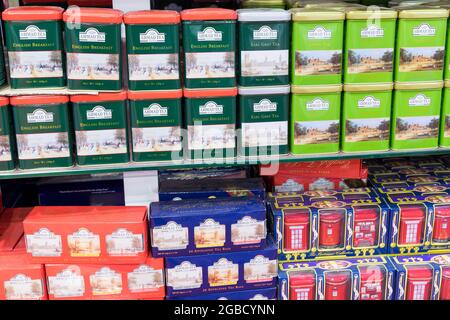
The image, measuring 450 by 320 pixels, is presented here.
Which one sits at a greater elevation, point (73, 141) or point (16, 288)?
point (73, 141)

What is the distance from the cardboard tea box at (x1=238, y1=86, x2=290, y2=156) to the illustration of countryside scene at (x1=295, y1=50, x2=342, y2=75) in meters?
0.10

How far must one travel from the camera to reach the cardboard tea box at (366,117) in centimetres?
210

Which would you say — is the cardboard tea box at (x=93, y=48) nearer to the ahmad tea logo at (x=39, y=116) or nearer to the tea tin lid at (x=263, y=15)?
the ahmad tea logo at (x=39, y=116)

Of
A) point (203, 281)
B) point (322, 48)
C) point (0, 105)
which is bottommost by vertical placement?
point (203, 281)

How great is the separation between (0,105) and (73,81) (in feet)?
0.90

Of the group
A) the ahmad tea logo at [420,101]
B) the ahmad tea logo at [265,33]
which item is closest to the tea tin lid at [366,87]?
the ahmad tea logo at [420,101]

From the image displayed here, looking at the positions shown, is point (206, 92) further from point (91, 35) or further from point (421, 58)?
point (421, 58)

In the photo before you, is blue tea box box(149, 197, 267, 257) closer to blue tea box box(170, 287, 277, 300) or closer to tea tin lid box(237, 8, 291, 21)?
blue tea box box(170, 287, 277, 300)

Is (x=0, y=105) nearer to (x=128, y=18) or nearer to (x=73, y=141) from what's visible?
(x=73, y=141)

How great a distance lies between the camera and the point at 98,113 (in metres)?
2.00

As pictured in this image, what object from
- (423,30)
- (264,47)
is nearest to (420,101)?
(423,30)

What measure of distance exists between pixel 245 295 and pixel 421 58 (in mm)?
1183

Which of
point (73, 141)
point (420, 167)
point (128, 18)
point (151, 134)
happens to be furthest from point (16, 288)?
point (420, 167)

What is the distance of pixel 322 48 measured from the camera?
203 centimetres
